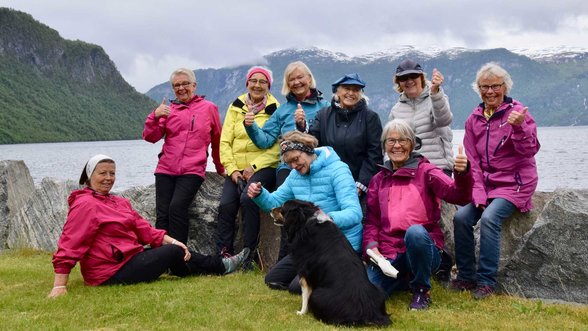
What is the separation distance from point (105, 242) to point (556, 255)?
6213 mm

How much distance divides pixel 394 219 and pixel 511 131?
1903 millimetres

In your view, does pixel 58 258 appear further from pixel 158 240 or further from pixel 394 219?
pixel 394 219

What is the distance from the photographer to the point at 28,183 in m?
14.6

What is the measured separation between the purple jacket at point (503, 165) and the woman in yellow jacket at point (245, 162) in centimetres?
344

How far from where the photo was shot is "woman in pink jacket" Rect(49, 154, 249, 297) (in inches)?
308

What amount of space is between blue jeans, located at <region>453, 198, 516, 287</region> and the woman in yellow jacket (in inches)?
132

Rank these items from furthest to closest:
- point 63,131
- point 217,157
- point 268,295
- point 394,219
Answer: point 63,131 → point 217,157 → point 268,295 → point 394,219

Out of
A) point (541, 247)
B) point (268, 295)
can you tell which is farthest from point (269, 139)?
point (541, 247)

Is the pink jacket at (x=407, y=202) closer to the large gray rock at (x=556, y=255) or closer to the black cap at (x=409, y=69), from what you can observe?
the large gray rock at (x=556, y=255)

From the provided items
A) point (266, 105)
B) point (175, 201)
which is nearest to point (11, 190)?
point (175, 201)

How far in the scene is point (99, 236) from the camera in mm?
8055

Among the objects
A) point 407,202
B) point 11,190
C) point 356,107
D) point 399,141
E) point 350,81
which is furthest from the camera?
point 11,190

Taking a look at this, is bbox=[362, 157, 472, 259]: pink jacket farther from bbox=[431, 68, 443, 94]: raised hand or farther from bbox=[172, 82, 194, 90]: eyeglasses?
bbox=[172, 82, 194, 90]: eyeglasses

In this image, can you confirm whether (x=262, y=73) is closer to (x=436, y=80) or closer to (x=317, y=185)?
(x=317, y=185)
